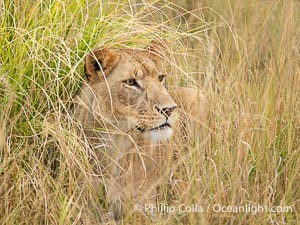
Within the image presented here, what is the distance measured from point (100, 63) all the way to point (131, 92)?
0.79 feet

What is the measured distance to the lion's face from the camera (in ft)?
15.2

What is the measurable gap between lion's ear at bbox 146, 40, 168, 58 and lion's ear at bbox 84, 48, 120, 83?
24 cm

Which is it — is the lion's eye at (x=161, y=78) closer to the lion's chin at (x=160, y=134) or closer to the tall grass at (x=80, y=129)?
the tall grass at (x=80, y=129)

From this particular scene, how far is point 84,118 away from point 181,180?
81 centimetres

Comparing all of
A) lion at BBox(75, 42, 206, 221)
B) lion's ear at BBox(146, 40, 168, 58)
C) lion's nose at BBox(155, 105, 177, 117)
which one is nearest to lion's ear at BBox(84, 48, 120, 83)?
lion at BBox(75, 42, 206, 221)

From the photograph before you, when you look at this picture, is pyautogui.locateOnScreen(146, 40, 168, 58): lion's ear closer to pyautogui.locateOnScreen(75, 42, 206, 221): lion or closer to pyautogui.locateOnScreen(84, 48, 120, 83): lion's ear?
pyautogui.locateOnScreen(75, 42, 206, 221): lion

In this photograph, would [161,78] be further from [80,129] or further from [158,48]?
[80,129]

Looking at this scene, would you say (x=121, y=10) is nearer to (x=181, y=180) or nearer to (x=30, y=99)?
(x=30, y=99)

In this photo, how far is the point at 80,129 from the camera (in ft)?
15.4

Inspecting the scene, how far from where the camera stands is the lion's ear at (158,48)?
4977mm

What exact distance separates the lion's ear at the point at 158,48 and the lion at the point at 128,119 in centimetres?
5

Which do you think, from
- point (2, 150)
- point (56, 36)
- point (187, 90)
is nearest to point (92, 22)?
point (56, 36)


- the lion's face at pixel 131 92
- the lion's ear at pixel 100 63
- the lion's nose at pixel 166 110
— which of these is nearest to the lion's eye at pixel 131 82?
A: the lion's face at pixel 131 92

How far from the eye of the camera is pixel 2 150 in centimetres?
453
